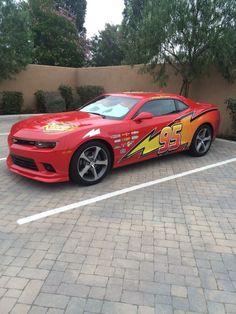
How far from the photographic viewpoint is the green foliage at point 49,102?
1333cm

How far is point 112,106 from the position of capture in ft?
20.4

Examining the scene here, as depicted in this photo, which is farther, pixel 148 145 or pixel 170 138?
pixel 170 138

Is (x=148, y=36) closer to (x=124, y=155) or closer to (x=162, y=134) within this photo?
(x=162, y=134)

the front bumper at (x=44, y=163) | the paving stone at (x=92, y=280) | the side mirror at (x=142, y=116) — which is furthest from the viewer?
the side mirror at (x=142, y=116)

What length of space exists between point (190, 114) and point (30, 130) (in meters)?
3.38

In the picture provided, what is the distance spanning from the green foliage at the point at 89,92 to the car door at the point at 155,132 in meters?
7.75

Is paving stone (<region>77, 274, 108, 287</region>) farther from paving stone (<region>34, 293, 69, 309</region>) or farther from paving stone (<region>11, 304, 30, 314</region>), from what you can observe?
paving stone (<region>11, 304, 30, 314</region>)

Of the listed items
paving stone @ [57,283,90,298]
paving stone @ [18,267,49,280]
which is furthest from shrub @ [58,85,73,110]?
paving stone @ [57,283,90,298]

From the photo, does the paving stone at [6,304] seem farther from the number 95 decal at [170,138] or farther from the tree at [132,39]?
the tree at [132,39]

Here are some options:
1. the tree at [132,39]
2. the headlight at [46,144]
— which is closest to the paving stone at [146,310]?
the headlight at [46,144]

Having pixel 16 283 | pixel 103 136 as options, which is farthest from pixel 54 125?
pixel 16 283

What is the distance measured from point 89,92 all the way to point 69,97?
38.6 inches

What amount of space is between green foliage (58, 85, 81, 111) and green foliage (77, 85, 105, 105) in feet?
0.90

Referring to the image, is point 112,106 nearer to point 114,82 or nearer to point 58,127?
point 58,127
